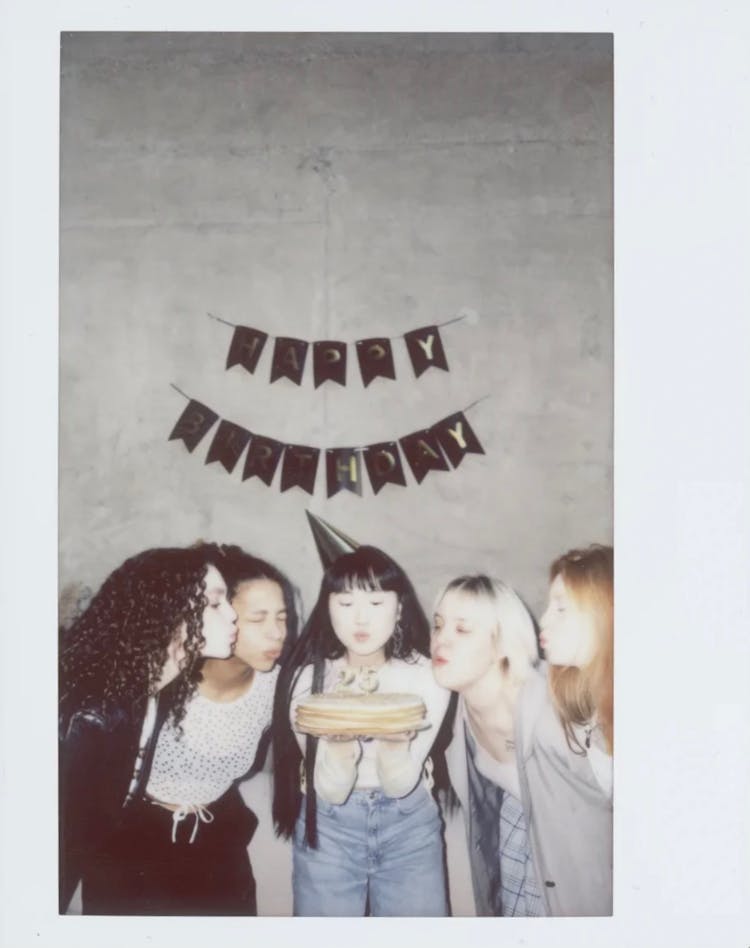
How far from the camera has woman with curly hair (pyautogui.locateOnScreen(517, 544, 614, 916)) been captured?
109 inches

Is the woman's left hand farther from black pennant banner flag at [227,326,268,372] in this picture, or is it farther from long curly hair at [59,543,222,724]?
black pennant banner flag at [227,326,268,372]

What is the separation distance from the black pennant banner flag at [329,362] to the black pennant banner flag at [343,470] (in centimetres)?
21

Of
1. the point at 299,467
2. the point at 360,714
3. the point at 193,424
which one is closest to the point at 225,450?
the point at 193,424

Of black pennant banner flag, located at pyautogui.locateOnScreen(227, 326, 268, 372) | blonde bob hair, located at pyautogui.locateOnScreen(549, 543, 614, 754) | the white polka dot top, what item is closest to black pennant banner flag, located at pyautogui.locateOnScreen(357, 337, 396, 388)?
black pennant banner flag, located at pyautogui.locateOnScreen(227, 326, 268, 372)

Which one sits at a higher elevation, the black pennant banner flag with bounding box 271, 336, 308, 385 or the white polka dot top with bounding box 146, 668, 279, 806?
the black pennant banner flag with bounding box 271, 336, 308, 385

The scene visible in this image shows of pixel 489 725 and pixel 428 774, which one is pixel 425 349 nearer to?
pixel 489 725

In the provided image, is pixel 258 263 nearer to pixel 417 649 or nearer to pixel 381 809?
pixel 417 649

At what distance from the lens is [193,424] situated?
2779 mm

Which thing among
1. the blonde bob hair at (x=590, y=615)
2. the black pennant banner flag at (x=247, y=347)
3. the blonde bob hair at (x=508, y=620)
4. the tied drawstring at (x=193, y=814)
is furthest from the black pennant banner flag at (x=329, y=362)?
the tied drawstring at (x=193, y=814)

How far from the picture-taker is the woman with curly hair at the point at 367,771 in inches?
109

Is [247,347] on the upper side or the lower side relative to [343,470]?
upper

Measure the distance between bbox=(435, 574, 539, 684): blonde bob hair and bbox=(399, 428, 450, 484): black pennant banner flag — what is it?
34 cm

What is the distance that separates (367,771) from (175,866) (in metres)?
0.65
